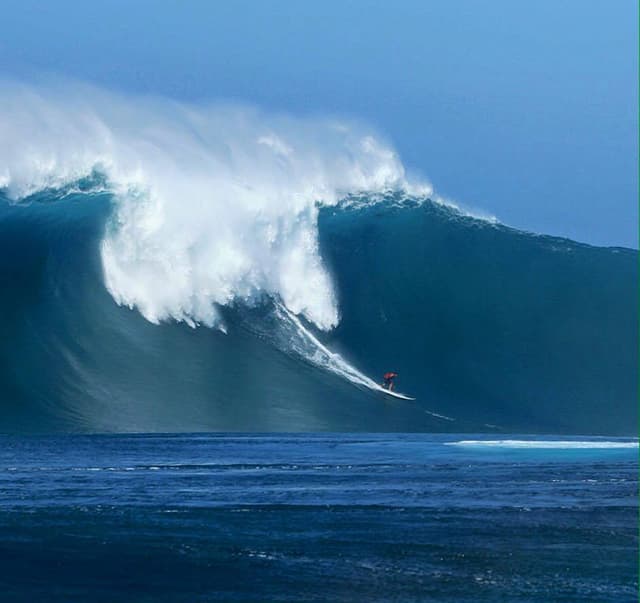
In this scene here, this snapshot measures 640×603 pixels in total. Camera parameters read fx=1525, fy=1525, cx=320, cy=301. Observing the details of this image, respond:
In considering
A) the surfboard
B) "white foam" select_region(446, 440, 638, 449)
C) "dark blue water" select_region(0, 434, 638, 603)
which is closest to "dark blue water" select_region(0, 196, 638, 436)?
the surfboard

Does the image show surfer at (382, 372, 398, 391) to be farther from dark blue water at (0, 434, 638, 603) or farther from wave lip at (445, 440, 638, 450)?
dark blue water at (0, 434, 638, 603)

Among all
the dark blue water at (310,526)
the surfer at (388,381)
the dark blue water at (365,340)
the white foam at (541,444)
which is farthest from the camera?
the surfer at (388,381)

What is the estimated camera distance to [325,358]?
41812 millimetres

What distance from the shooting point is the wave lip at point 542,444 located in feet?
126

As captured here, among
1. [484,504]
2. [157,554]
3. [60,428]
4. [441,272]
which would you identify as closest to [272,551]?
[157,554]

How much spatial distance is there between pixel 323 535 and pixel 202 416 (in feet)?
59.6

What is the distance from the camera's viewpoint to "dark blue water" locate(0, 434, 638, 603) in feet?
56.1

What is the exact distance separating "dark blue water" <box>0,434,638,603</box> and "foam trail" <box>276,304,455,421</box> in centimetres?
713

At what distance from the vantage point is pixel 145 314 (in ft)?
135

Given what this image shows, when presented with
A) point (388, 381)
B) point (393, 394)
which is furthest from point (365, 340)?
point (393, 394)

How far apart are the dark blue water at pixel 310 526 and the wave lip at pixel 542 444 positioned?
177 inches

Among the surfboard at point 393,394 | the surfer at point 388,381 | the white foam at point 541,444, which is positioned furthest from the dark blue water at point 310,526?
the surfer at point 388,381

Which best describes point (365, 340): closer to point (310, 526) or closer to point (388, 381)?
point (388, 381)

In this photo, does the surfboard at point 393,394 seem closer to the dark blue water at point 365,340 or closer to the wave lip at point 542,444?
the dark blue water at point 365,340
